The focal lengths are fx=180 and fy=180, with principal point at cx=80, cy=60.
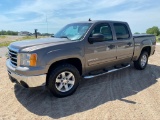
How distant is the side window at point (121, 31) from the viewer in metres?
5.82

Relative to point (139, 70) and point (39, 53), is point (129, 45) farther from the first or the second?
point (39, 53)

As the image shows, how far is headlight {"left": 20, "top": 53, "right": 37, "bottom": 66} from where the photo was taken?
3.87 metres

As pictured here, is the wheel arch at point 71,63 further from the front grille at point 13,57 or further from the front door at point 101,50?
the front grille at point 13,57

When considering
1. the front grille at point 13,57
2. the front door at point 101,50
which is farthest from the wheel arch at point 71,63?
the front grille at point 13,57

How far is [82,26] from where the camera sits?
524cm

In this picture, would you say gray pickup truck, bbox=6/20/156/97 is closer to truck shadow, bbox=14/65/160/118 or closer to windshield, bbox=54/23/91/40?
windshield, bbox=54/23/91/40

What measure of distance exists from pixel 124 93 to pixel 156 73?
8.67 ft

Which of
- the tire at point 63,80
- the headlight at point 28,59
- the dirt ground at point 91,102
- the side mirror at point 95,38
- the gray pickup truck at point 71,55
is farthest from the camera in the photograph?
the side mirror at point 95,38

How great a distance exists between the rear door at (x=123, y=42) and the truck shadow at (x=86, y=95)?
0.73 meters

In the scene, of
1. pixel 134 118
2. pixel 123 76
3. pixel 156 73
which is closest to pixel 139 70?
pixel 156 73

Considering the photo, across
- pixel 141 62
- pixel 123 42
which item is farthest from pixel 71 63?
pixel 141 62

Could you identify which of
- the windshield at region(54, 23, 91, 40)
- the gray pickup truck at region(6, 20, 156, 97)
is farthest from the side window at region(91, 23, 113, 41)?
the windshield at region(54, 23, 91, 40)

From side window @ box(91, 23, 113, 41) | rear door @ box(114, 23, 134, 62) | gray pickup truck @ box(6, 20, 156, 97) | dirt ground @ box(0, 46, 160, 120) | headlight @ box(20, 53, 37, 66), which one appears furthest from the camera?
rear door @ box(114, 23, 134, 62)

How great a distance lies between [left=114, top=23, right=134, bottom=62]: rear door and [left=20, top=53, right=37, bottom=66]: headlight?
2812 millimetres
